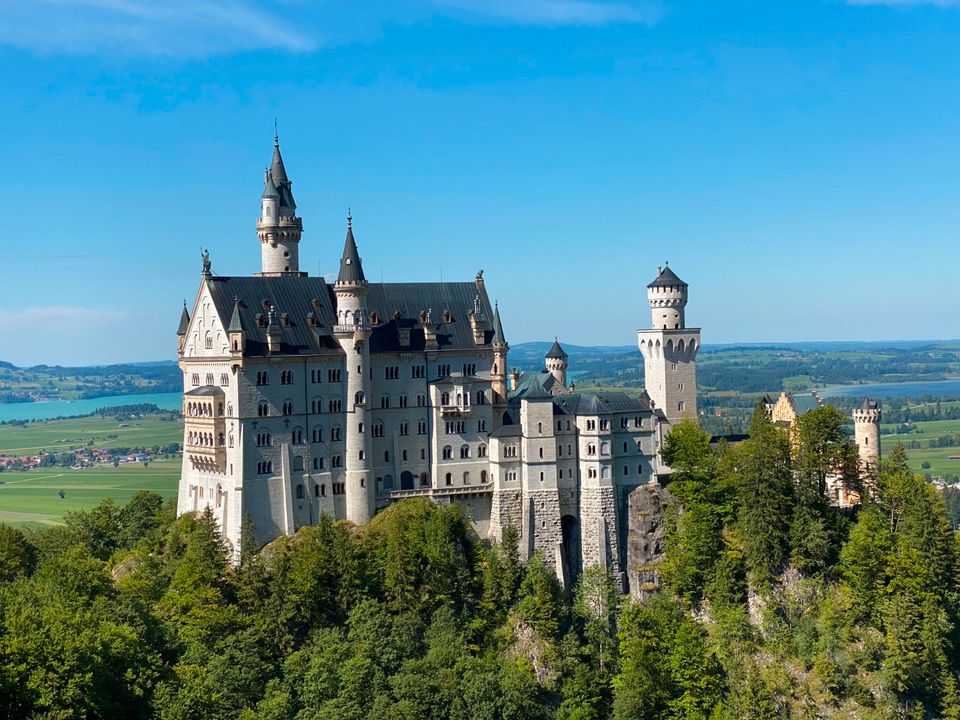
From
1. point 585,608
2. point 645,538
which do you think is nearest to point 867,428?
point 645,538

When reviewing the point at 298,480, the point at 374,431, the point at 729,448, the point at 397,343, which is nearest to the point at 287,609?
the point at 298,480

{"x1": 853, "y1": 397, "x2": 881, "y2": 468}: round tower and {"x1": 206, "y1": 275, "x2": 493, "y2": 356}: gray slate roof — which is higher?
{"x1": 206, "y1": 275, "x2": 493, "y2": 356}: gray slate roof

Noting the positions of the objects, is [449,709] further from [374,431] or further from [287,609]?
[374,431]

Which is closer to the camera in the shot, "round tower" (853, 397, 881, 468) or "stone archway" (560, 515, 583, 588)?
"stone archway" (560, 515, 583, 588)

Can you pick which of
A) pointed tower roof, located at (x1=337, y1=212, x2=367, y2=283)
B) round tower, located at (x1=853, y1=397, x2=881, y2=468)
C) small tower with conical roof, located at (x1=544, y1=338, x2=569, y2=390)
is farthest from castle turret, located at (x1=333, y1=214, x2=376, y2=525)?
round tower, located at (x1=853, y1=397, x2=881, y2=468)

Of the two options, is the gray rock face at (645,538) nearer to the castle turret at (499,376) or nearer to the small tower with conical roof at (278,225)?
the castle turret at (499,376)

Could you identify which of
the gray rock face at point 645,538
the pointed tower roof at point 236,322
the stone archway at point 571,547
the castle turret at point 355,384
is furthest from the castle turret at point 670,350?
the pointed tower roof at point 236,322

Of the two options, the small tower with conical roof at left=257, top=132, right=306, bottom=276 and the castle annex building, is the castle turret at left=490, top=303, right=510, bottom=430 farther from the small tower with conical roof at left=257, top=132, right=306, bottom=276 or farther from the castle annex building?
the small tower with conical roof at left=257, top=132, right=306, bottom=276
